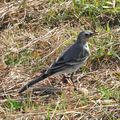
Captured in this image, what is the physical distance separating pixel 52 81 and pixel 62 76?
0.67ft

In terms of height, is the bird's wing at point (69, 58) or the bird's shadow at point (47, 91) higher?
the bird's wing at point (69, 58)

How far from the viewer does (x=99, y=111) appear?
244 inches

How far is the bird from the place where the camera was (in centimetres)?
669

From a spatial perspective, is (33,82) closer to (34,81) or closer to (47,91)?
(34,81)

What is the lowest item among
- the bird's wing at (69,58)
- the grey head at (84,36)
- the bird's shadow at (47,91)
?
the bird's shadow at (47,91)

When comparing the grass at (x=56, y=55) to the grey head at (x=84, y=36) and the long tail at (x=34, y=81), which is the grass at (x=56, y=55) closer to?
the long tail at (x=34, y=81)

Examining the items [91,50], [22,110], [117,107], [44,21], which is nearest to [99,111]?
[117,107]

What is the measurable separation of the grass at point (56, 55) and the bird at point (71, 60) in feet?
0.53

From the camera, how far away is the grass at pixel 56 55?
6.30m

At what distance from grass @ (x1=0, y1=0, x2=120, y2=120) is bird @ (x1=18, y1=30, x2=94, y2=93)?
16 centimetres

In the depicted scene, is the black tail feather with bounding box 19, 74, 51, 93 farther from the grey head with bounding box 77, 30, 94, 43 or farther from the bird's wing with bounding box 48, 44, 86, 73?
the grey head with bounding box 77, 30, 94, 43

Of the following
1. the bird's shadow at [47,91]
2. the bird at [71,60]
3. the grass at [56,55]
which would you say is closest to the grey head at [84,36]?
the bird at [71,60]

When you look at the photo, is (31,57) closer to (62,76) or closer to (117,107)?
(62,76)

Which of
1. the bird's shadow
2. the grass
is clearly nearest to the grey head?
the grass
